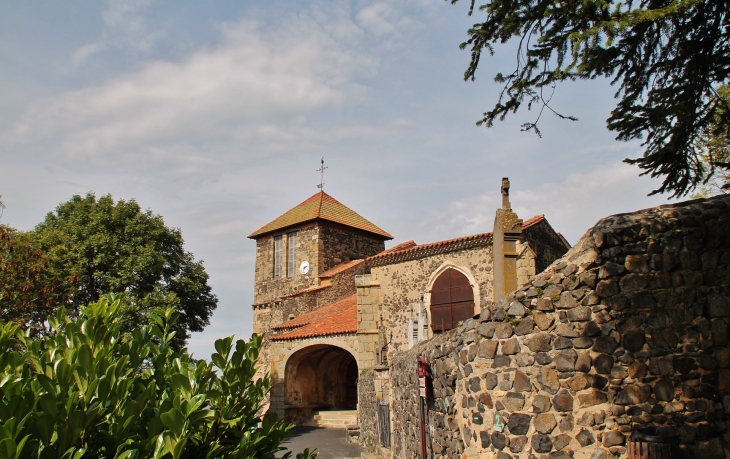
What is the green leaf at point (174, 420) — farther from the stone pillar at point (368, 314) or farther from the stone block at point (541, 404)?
the stone pillar at point (368, 314)

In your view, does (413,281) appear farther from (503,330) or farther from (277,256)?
(277,256)

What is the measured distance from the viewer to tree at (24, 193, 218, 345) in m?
22.0

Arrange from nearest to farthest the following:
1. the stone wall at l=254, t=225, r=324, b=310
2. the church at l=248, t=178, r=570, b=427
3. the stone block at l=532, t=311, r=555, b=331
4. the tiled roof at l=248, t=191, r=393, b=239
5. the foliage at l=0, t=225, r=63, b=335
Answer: the stone block at l=532, t=311, r=555, b=331 < the foliage at l=0, t=225, r=63, b=335 < the church at l=248, t=178, r=570, b=427 < the stone wall at l=254, t=225, r=324, b=310 < the tiled roof at l=248, t=191, r=393, b=239

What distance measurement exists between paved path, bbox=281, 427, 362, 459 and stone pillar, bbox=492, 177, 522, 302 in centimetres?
680

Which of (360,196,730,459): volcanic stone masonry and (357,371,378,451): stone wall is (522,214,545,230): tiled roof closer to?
(357,371,378,451): stone wall

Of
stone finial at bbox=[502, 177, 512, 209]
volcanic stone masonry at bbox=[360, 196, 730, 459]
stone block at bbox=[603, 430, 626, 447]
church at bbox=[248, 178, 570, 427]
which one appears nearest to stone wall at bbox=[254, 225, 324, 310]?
church at bbox=[248, 178, 570, 427]

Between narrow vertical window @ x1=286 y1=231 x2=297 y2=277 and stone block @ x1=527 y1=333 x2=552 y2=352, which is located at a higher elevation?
narrow vertical window @ x1=286 y1=231 x2=297 y2=277

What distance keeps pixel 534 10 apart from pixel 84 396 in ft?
17.0

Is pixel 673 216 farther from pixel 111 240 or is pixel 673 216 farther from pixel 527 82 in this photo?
pixel 111 240

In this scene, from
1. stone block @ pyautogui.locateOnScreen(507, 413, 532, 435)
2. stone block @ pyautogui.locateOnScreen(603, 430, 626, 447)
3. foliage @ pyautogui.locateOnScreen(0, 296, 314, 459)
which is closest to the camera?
foliage @ pyautogui.locateOnScreen(0, 296, 314, 459)

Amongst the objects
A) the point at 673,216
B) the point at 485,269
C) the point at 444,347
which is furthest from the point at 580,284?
the point at 485,269

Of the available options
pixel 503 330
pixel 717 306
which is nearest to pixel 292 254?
pixel 503 330

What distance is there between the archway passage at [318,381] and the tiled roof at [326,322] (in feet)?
2.27

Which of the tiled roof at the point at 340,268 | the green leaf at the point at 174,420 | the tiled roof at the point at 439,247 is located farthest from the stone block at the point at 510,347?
the tiled roof at the point at 340,268
